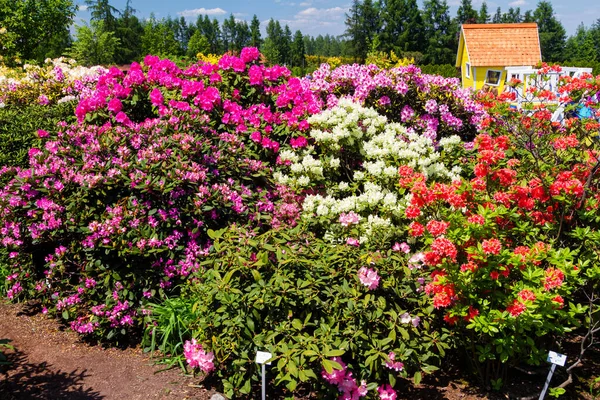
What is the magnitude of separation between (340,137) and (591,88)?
2.13 metres

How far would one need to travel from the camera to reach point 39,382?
3.16 m

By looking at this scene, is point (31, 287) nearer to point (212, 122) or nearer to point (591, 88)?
point (212, 122)

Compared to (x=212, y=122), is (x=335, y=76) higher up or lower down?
higher up

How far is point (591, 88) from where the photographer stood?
146 inches

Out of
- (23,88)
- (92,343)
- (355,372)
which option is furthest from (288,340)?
(23,88)

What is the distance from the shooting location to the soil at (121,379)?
10.1 ft

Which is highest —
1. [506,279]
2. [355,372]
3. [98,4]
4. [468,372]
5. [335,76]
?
[98,4]

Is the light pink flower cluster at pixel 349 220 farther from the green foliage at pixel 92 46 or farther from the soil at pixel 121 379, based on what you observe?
the green foliage at pixel 92 46

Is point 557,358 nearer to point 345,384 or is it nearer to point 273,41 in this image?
point 345,384

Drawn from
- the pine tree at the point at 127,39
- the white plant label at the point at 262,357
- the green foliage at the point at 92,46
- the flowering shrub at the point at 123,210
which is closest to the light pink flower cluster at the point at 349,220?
the flowering shrub at the point at 123,210

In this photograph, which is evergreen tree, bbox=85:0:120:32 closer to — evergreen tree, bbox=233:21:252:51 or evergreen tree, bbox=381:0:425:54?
evergreen tree, bbox=381:0:425:54

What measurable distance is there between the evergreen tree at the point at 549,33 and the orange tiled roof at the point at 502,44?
162ft

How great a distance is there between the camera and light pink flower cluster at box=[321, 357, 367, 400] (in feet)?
9.16

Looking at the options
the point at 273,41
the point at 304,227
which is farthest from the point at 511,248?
the point at 273,41
